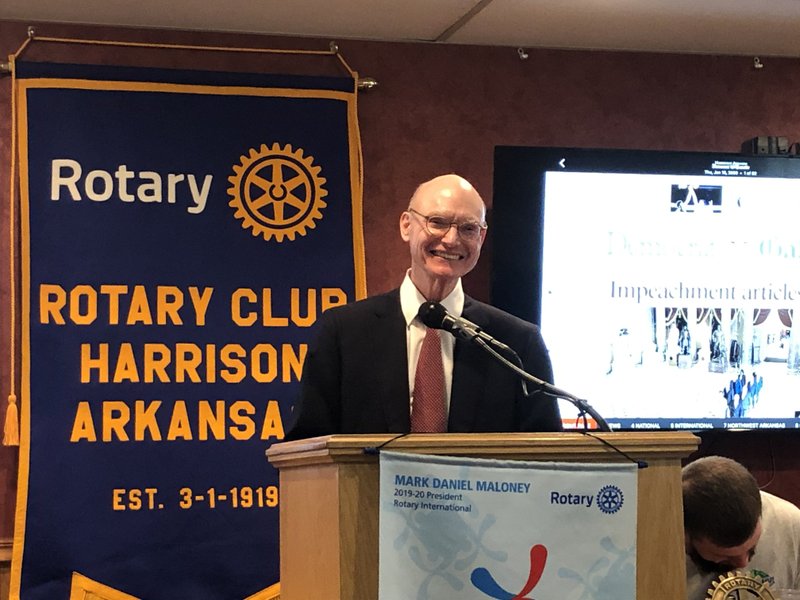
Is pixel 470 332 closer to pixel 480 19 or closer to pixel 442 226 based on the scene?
pixel 442 226

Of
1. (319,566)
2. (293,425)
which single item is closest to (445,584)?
(319,566)

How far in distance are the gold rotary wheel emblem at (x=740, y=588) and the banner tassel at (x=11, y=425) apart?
231 cm

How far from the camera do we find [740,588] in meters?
2.00

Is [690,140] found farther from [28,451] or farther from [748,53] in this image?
[28,451]

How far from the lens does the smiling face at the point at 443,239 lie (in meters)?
2.53

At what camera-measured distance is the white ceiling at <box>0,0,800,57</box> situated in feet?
11.9

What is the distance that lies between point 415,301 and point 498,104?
1.70 metres

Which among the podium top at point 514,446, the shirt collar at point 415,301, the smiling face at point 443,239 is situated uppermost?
the smiling face at point 443,239

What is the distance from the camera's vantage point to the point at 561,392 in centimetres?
189

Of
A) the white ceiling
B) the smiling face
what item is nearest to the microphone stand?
the smiling face

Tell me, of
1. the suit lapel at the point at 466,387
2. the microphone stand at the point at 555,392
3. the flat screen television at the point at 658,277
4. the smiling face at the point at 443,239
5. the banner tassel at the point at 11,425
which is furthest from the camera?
the flat screen television at the point at 658,277

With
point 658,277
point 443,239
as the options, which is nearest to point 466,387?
point 443,239

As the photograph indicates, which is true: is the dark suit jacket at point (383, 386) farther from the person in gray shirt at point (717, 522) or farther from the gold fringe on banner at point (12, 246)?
the gold fringe on banner at point (12, 246)

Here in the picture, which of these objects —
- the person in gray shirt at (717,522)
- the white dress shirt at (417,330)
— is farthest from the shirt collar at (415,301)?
the person in gray shirt at (717,522)
